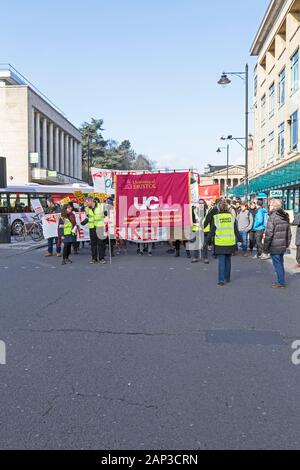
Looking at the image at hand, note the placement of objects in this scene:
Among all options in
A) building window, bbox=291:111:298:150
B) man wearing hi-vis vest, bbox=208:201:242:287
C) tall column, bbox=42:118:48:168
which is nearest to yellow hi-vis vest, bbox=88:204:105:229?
man wearing hi-vis vest, bbox=208:201:242:287

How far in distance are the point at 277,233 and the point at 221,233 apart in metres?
1.11

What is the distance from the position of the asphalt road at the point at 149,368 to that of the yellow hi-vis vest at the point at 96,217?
434 centimetres

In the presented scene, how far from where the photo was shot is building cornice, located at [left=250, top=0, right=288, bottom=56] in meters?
38.8

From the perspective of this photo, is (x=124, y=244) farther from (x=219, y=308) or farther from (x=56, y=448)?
(x=56, y=448)

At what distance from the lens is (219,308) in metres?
7.37

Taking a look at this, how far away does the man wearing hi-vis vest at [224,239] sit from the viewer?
9516 millimetres

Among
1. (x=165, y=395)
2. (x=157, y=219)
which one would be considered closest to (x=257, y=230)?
(x=157, y=219)

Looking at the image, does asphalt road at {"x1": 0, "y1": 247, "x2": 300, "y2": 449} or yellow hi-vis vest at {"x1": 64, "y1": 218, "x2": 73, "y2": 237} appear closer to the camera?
asphalt road at {"x1": 0, "y1": 247, "x2": 300, "y2": 449}

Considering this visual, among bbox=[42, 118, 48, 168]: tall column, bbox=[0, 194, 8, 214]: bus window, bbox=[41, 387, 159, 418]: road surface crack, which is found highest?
bbox=[42, 118, 48, 168]: tall column

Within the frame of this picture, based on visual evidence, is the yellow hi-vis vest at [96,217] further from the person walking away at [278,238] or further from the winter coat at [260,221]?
the person walking away at [278,238]

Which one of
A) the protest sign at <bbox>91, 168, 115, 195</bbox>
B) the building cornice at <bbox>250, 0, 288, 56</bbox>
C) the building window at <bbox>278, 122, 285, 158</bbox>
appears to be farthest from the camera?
the building window at <bbox>278, 122, 285, 158</bbox>

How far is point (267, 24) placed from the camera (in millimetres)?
43562

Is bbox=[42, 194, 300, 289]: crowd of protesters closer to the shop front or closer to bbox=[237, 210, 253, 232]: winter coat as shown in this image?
bbox=[237, 210, 253, 232]: winter coat
